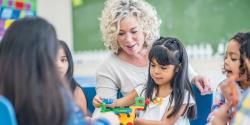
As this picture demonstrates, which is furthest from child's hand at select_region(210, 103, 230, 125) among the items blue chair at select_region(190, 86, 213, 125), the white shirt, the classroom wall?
the classroom wall

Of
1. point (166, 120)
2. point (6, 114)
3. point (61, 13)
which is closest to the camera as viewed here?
point (6, 114)

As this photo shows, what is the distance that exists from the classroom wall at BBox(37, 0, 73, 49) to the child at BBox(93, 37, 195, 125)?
1795 mm

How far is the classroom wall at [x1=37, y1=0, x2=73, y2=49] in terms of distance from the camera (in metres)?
3.28

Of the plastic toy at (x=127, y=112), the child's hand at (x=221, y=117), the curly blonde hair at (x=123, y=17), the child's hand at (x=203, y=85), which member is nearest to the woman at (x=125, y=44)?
the curly blonde hair at (x=123, y=17)

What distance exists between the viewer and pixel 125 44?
5.96ft

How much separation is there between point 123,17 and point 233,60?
0.62 m

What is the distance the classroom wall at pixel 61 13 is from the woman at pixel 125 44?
141cm

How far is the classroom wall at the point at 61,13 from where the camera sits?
3.28 metres

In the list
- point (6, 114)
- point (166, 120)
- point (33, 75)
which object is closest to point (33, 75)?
point (33, 75)

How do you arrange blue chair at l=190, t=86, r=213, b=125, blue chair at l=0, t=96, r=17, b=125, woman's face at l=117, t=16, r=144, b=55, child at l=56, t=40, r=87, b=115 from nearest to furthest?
blue chair at l=0, t=96, r=17, b=125
child at l=56, t=40, r=87, b=115
blue chair at l=190, t=86, r=213, b=125
woman's face at l=117, t=16, r=144, b=55

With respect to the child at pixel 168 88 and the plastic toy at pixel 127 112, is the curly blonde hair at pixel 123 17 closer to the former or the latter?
the child at pixel 168 88

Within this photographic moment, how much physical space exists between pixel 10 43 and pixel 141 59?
1.03 metres

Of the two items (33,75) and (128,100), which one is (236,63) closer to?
(128,100)

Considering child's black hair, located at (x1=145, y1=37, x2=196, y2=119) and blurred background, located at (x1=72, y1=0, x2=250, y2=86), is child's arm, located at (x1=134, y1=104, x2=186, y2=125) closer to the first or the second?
child's black hair, located at (x1=145, y1=37, x2=196, y2=119)
